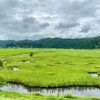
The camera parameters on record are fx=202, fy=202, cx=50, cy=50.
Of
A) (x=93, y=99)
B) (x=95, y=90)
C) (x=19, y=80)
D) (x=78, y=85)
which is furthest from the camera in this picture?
(x=19, y=80)

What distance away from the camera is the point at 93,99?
114 ft

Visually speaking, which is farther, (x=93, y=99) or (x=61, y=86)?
(x=61, y=86)

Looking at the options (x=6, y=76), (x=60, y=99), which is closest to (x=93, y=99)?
(x=60, y=99)

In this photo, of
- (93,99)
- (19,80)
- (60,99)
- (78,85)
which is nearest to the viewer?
(60,99)

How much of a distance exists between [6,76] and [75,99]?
32.3 m

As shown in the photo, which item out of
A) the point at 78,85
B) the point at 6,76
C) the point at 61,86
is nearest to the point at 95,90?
the point at 78,85

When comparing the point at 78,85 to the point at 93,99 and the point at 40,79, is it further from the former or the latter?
the point at 93,99

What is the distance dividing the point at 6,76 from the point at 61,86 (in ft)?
59.1

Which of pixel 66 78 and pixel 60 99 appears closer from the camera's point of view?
pixel 60 99

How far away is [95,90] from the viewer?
50.1m

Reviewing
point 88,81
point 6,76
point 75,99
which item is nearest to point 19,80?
point 6,76

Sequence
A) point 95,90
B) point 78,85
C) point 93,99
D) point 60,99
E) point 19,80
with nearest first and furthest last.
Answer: point 60,99 < point 93,99 < point 95,90 < point 78,85 < point 19,80

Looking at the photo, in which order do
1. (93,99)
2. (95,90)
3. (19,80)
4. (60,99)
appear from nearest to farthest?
(60,99) → (93,99) → (95,90) → (19,80)

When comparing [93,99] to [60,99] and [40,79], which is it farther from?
[40,79]
